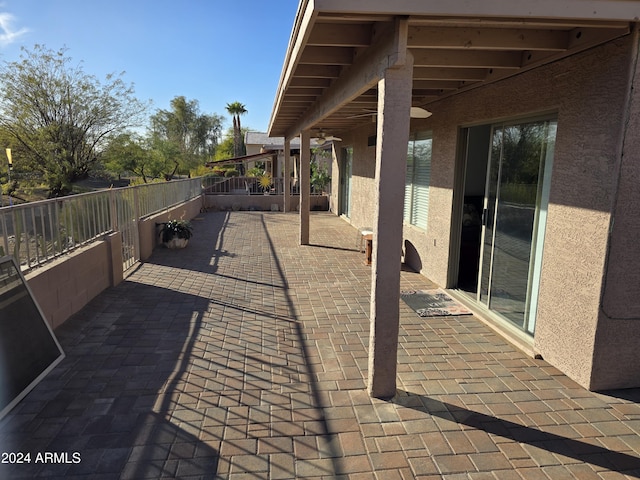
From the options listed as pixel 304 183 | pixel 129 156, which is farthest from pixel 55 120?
pixel 304 183

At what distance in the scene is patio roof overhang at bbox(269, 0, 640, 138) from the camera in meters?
2.63

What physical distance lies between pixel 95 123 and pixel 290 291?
16.3 m

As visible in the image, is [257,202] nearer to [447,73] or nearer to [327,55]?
[447,73]

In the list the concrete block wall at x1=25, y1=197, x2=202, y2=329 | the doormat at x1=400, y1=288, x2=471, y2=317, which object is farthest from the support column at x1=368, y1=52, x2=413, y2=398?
the concrete block wall at x1=25, y1=197, x2=202, y2=329

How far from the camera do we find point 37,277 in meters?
4.25

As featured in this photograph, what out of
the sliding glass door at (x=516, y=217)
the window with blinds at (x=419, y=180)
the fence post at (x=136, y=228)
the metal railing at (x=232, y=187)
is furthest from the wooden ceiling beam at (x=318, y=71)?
the metal railing at (x=232, y=187)

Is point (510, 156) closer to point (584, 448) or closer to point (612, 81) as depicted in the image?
point (612, 81)

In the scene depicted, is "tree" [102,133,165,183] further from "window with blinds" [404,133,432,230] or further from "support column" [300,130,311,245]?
"window with blinds" [404,133,432,230]

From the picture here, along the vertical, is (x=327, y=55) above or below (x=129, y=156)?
above

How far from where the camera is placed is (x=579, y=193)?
11.3 feet

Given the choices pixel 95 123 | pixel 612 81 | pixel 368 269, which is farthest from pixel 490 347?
pixel 95 123

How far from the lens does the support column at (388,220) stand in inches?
118

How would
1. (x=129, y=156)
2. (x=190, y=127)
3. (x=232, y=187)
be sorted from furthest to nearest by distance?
(x=190, y=127) < (x=129, y=156) < (x=232, y=187)

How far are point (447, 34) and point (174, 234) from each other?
7.26m
